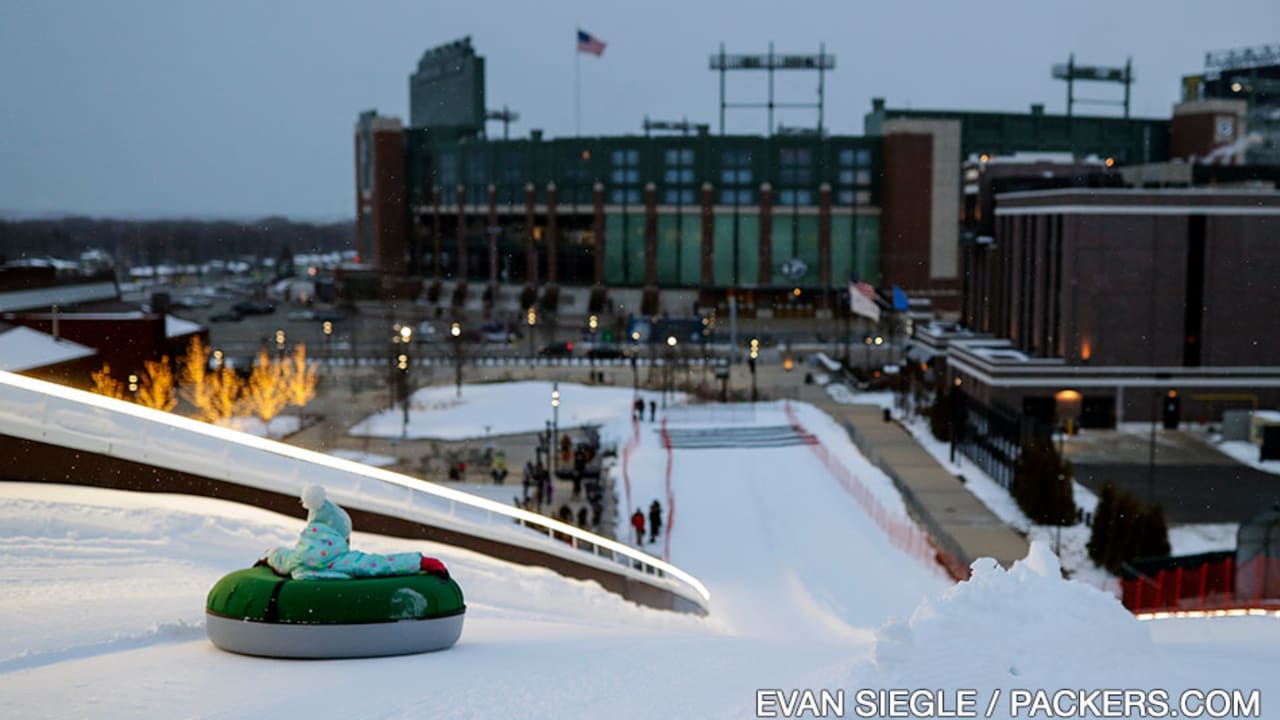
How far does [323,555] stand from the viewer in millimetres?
7109

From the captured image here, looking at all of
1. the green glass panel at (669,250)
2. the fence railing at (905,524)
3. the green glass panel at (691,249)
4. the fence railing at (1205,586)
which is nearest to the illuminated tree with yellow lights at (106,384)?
the fence railing at (905,524)

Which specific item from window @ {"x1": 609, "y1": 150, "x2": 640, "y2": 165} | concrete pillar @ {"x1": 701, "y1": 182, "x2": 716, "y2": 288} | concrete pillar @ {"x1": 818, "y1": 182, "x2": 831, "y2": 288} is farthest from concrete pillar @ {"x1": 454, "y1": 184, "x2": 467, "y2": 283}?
concrete pillar @ {"x1": 818, "y1": 182, "x2": 831, "y2": 288}

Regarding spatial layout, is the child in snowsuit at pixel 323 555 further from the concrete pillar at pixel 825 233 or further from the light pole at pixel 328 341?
the concrete pillar at pixel 825 233

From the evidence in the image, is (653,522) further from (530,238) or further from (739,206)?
(530,238)

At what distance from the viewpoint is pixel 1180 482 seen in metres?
24.3

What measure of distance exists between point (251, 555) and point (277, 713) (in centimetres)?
405

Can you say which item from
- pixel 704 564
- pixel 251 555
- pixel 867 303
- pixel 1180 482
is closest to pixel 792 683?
pixel 251 555

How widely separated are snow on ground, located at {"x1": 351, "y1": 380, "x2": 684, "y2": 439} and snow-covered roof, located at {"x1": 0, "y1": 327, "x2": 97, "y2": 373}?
7.02 m

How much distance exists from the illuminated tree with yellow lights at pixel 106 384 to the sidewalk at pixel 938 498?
17.9 meters

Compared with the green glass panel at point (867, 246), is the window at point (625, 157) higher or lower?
higher

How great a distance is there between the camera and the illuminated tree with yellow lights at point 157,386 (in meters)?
31.0

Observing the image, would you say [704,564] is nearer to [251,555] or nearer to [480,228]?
[251,555]

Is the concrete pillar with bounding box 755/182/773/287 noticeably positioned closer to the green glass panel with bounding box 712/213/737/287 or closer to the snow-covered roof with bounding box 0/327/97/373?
the green glass panel with bounding box 712/213/737/287

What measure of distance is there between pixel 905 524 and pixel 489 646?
13.9m
